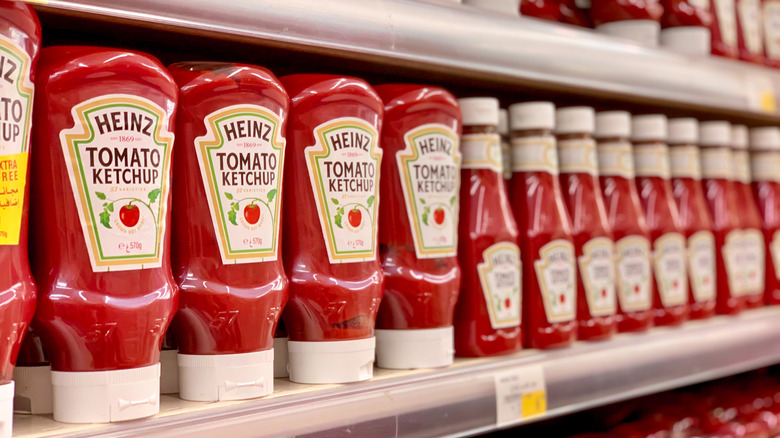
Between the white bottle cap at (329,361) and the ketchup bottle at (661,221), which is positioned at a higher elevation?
the ketchup bottle at (661,221)

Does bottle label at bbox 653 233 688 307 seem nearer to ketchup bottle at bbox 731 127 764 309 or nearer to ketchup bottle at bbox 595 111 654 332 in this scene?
ketchup bottle at bbox 595 111 654 332

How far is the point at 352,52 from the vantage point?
3.60 ft

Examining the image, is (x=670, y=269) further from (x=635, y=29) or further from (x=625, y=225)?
(x=635, y=29)

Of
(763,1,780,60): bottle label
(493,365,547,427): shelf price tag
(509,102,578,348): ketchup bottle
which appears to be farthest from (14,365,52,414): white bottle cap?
(763,1,780,60): bottle label

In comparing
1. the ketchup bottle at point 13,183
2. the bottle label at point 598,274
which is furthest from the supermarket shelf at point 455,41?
the bottle label at point 598,274

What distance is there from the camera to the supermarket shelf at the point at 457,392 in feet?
2.99

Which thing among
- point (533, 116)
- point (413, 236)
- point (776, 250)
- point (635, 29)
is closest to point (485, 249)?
point (413, 236)

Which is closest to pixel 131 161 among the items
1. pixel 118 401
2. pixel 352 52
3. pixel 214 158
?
pixel 214 158

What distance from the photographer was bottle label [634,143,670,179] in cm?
166

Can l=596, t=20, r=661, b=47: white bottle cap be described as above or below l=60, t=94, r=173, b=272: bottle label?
above

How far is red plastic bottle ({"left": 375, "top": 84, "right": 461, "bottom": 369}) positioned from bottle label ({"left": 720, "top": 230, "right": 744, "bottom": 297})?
33.3 inches

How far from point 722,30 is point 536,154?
70 cm

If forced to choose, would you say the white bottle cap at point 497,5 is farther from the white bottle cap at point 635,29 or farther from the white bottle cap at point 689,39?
the white bottle cap at point 689,39

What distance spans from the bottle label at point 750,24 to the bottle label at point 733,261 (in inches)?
17.1
